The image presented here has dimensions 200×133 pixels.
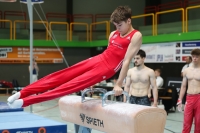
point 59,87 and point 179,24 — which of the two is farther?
point 179,24

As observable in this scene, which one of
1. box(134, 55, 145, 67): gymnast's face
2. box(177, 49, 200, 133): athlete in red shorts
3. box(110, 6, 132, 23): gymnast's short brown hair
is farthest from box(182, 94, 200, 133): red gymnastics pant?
box(110, 6, 132, 23): gymnast's short brown hair

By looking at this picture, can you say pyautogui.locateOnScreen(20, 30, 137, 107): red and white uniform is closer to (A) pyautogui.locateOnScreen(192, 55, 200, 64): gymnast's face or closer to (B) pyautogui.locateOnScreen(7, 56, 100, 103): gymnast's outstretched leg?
(B) pyautogui.locateOnScreen(7, 56, 100, 103): gymnast's outstretched leg

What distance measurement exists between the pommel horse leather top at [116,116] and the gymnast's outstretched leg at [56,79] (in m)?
0.45

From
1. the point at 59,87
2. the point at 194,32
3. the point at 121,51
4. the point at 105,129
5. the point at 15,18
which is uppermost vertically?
the point at 15,18

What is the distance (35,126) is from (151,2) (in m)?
18.9

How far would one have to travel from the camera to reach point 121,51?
4949mm

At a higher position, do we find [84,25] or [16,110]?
[84,25]

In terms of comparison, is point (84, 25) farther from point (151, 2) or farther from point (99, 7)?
point (151, 2)

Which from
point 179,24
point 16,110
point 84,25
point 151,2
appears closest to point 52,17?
point 84,25

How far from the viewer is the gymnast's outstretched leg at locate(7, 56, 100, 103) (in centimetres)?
492

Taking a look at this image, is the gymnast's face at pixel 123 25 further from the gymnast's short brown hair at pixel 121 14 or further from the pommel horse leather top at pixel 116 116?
the pommel horse leather top at pixel 116 116

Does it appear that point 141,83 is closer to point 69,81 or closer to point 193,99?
point 193,99

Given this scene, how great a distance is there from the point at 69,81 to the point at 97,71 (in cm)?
37

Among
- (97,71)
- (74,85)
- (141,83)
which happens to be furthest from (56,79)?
(141,83)
